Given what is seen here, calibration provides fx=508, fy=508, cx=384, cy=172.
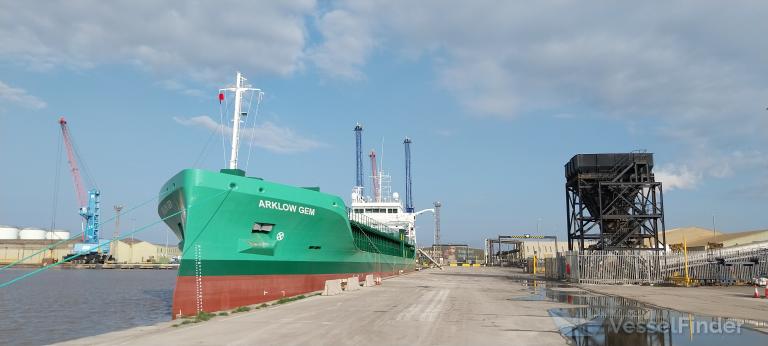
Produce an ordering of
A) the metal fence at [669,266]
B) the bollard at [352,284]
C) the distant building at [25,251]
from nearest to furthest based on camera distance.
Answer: the bollard at [352,284]
the metal fence at [669,266]
the distant building at [25,251]

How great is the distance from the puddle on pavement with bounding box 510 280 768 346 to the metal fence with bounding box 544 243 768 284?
16.4 m

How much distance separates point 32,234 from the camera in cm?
15675

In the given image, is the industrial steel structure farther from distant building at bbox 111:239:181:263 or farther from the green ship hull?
distant building at bbox 111:239:181:263

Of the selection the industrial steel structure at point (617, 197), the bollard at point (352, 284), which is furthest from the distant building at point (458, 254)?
the bollard at point (352, 284)

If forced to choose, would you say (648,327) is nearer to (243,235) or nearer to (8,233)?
(243,235)

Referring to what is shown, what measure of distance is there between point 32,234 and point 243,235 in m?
173

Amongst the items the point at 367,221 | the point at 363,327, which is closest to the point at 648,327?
the point at 363,327

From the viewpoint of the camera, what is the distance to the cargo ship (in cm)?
1750

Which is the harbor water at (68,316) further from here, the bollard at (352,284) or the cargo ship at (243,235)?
the bollard at (352,284)

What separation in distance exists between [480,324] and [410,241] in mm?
49674

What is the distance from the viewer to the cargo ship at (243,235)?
17.5 meters

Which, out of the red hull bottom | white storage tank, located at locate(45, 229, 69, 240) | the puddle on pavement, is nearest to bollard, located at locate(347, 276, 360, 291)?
the red hull bottom

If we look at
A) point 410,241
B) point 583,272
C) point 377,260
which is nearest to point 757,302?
point 583,272

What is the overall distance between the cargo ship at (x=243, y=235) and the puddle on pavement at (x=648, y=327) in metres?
10.6
